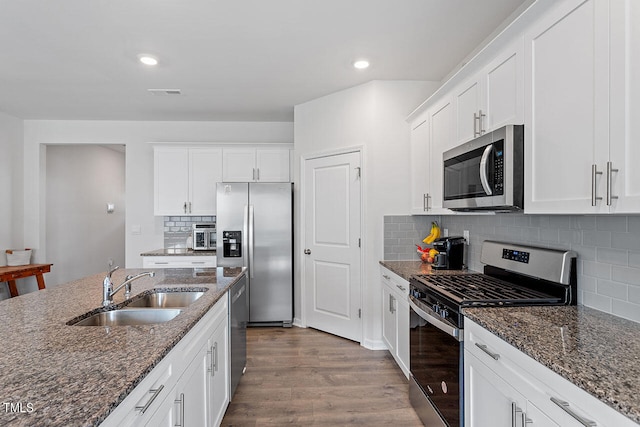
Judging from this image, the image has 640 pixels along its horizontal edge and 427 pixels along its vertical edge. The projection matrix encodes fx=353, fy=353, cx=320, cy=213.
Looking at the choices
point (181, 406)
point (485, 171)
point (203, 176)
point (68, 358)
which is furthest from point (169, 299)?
point (203, 176)

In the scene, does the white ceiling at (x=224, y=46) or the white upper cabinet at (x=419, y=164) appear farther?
the white upper cabinet at (x=419, y=164)

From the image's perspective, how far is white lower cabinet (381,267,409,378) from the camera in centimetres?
262

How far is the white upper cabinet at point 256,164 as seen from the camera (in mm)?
4613

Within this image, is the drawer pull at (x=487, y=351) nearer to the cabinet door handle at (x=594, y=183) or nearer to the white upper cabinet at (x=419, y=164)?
the cabinet door handle at (x=594, y=183)

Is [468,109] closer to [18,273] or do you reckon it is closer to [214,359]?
[214,359]

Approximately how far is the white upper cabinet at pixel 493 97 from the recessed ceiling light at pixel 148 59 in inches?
96.2

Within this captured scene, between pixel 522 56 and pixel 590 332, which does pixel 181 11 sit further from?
pixel 590 332

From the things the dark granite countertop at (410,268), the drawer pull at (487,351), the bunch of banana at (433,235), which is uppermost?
the bunch of banana at (433,235)

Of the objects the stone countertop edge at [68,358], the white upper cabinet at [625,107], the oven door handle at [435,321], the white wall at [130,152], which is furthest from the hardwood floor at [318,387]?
the white wall at [130,152]

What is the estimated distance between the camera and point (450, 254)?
9.18 ft

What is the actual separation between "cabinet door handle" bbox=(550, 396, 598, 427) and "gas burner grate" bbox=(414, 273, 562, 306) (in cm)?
66

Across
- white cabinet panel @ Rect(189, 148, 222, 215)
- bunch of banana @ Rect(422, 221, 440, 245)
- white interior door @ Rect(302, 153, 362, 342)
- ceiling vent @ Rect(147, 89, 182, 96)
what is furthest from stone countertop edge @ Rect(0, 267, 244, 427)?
white cabinet panel @ Rect(189, 148, 222, 215)

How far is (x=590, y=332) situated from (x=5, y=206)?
6.00 meters

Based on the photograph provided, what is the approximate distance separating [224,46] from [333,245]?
7.06ft
